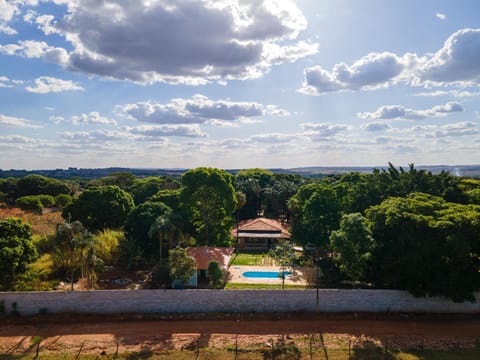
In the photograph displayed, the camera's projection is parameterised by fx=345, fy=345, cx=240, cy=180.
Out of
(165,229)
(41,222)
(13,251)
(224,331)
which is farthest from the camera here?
(41,222)

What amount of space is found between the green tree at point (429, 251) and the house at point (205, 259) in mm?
11452

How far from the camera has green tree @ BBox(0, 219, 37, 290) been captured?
20953 mm

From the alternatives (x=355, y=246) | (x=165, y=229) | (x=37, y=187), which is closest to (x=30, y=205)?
(x=37, y=187)

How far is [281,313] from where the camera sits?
22.2 m

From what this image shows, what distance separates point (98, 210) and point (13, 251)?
46.2 ft

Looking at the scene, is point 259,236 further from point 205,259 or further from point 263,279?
point 205,259

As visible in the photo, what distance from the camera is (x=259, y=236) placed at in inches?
1601

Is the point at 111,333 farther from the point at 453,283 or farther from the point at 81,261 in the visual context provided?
the point at 453,283

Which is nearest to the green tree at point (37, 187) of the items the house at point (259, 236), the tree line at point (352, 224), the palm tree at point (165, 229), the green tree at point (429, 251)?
the tree line at point (352, 224)

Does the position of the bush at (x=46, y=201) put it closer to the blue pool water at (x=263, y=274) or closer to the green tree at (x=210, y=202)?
the green tree at (x=210, y=202)

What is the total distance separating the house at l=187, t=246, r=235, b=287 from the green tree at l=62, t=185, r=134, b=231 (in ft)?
35.2

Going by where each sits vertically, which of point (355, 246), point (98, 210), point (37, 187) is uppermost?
point (37, 187)

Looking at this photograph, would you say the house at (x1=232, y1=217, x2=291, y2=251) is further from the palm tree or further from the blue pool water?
the palm tree

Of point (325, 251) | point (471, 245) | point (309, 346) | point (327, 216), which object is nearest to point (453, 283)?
point (471, 245)
